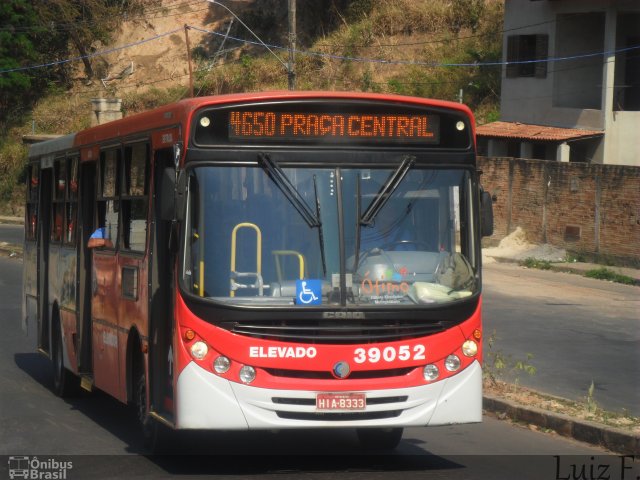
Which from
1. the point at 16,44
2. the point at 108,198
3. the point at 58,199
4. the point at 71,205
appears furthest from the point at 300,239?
the point at 16,44

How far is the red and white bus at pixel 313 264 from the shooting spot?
755 centimetres

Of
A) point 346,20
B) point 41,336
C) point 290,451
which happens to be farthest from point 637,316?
point 346,20

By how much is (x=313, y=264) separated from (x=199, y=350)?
97cm

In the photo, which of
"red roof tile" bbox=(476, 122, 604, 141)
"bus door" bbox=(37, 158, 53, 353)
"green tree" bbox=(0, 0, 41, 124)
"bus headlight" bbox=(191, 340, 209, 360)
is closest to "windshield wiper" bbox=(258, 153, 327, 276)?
"bus headlight" bbox=(191, 340, 209, 360)

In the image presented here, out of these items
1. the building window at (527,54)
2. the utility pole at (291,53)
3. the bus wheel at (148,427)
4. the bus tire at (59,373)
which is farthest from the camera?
the building window at (527,54)

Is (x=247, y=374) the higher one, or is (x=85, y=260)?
(x=85, y=260)

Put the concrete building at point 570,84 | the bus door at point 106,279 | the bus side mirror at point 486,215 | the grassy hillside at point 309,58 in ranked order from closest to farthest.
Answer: the bus side mirror at point 486,215 < the bus door at point 106,279 < the concrete building at point 570,84 < the grassy hillside at point 309,58

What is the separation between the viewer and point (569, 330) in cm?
1736

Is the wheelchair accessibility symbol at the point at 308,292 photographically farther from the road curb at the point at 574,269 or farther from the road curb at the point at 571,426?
the road curb at the point at 574,269

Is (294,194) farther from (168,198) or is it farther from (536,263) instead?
(536,263)

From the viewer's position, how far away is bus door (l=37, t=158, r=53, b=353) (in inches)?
511

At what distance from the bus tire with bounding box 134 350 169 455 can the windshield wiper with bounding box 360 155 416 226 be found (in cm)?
222

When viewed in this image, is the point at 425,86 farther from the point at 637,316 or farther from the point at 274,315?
the point at 274,315

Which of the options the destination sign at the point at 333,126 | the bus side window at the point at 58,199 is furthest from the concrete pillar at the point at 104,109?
the destination sign at the point at 333,126
